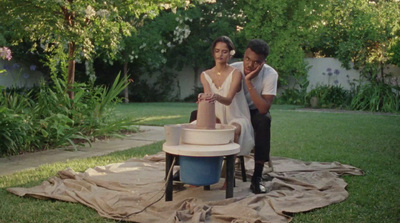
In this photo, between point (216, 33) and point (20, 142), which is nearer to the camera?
point (20, 142)

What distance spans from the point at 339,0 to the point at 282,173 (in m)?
14.0

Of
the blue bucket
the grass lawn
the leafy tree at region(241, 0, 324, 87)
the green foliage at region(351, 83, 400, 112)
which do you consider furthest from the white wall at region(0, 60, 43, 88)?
the blue bucket

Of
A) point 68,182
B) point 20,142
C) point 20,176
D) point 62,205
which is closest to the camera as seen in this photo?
point 62,205

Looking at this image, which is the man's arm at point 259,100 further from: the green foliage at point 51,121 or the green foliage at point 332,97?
the green foliage at point 332,97

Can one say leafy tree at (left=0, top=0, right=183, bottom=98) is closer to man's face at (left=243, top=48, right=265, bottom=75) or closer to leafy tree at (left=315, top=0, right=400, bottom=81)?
man's face at (left=243, top=48, right=265, bottom=75)

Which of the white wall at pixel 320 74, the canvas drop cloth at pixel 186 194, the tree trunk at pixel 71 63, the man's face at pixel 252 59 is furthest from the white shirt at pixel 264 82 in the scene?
the white wall at pixel 320 74

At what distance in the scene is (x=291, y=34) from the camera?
15.8m

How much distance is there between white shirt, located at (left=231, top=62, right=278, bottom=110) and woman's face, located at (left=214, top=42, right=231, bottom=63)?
248mm

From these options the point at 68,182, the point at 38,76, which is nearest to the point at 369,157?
the point at 68,182

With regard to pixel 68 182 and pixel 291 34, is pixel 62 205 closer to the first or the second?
pixel 68 182

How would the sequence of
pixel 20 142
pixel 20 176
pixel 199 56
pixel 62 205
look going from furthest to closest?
pixel 199 56, pixel 20 142, pixel 20 176, pixel 62 205

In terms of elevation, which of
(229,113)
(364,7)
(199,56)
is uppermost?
(364,7)

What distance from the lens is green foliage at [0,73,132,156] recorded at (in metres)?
5.03

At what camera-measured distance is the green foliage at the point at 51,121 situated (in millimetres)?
5031
